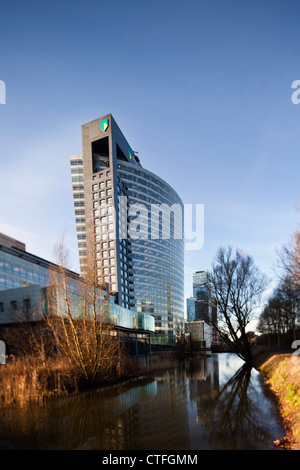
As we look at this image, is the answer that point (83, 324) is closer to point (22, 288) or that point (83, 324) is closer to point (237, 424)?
point (237, 424)

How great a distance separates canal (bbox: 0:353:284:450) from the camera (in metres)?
9.24

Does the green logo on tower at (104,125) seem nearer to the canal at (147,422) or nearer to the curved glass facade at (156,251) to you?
the curved glass facade at (156,251)

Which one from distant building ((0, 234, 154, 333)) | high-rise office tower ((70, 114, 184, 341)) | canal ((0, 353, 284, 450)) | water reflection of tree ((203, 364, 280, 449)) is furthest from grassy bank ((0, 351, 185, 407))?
high-rise office tower ((70, 114, 184, 341))

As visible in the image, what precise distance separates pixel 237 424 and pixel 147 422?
3560mm

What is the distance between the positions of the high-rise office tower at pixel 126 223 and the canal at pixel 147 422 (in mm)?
72763

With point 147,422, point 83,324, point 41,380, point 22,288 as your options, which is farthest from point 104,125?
point 147,422

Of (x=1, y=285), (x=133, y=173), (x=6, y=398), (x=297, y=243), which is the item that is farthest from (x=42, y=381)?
(x=133, y=173)

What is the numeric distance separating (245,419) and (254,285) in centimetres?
2674

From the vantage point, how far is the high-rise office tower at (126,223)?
100 meters

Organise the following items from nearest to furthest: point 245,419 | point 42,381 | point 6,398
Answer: point 245,419 → point 6,398 → point 42,381

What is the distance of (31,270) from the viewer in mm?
55781

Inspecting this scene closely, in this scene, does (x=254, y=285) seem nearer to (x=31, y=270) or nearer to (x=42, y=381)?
(x=42, y=381)

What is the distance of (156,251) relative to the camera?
424 feet

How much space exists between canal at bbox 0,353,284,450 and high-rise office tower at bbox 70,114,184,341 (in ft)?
239
